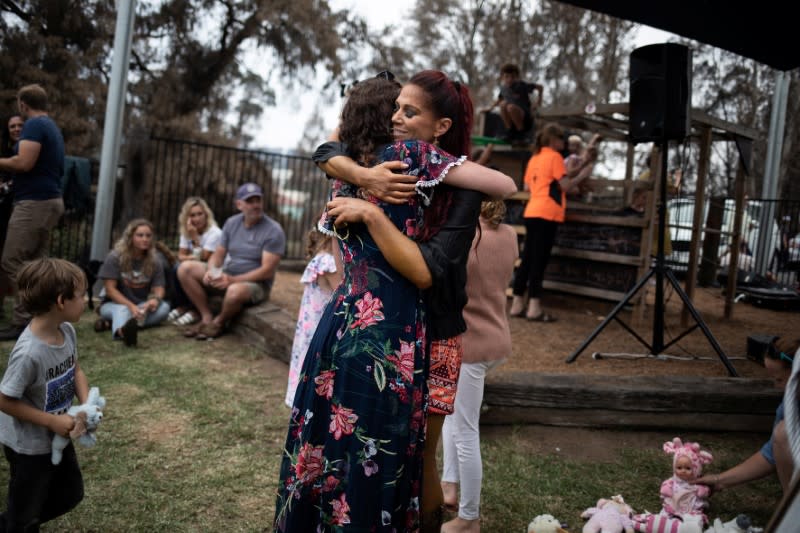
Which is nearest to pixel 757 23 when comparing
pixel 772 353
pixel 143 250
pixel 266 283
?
pixel 772 353

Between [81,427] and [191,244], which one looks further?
[191,244]

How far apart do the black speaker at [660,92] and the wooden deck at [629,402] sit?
6.53 ft

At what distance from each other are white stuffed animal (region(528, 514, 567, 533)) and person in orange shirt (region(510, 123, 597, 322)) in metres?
4.27

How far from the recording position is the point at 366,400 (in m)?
1.73

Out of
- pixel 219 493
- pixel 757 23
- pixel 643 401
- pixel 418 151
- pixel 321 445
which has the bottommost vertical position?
pixel 219 493

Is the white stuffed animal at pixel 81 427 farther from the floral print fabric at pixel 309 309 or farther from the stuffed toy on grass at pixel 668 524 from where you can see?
the stuffed toy on grass at pixel 668 524

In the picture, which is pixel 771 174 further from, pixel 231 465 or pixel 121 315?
pixel 231 465

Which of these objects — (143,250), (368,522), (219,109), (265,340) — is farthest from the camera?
(219,109)

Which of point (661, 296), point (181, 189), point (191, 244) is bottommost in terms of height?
point (191, 244)

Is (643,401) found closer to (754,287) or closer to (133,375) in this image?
(133,375)

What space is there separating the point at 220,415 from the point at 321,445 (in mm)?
2432

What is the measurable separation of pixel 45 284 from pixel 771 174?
40.6 feet

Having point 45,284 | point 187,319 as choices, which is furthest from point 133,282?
point 45,284

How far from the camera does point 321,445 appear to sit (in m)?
1.79
